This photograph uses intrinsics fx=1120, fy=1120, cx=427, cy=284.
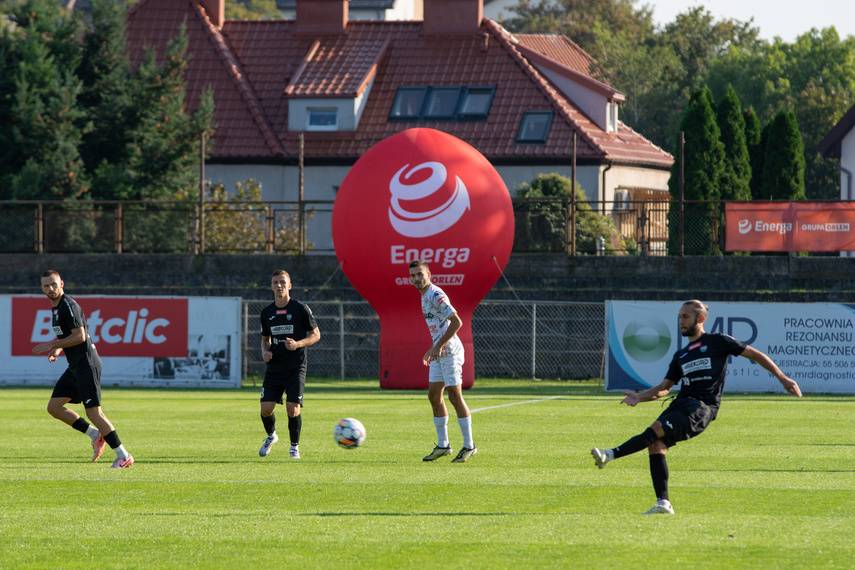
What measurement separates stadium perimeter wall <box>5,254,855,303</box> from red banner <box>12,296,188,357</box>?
4239 millimetres

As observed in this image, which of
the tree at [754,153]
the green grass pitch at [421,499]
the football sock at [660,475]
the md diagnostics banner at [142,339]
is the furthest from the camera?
the tree at [754,153]

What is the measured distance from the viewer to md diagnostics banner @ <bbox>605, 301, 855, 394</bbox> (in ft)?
77.7

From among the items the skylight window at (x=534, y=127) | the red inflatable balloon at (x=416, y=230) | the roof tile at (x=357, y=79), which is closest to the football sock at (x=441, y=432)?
the red inflatable balloon at (x=416, y=230)

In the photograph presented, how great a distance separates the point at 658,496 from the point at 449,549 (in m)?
2.08

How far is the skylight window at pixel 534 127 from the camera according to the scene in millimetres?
39031

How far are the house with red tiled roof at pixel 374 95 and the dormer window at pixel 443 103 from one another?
47 mm

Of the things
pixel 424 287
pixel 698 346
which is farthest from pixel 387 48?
pixel 698 346

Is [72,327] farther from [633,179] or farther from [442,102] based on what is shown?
[633,179]

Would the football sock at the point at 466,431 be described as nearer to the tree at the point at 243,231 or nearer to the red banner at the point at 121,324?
the red banner at the point at 121,324

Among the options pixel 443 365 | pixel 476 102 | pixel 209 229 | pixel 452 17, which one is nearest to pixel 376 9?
pixel 452 17

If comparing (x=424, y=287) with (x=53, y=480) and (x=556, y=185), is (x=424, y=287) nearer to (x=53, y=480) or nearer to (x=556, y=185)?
(x=53, y=480)

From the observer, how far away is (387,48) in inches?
1683

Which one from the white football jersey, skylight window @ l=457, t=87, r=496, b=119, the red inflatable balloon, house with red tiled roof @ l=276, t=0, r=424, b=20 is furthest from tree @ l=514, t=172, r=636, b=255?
house with red tiled roof @ l=276, t=0, r=424, b=20

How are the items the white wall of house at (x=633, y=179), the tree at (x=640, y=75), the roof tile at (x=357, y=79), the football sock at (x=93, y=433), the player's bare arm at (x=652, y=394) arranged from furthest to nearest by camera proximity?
the tree at (x=640, y=75) → the white wall of house at (x=633, y=179) → the roof tile at (x=357, y=79) → the football sock at (x=93, y=433) → the player's bare arm at (x=652, y=394)
